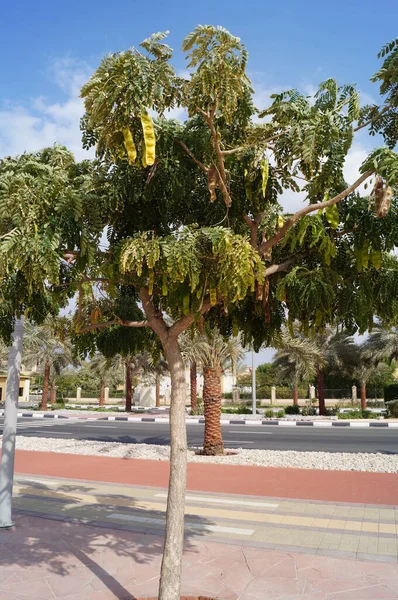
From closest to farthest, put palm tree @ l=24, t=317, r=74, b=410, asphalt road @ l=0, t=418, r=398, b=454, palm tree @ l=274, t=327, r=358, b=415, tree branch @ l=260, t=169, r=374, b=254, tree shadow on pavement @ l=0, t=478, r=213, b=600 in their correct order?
tree branch @ l=260, t=169, r=374, b=254 → tree shadow on pavement @ l=0, t=478, r=213, b=600 → asphalt road @ l=0, t=418, r=398, b=454 → palm tree @ l=274, t=327, r=358, b=415 → palm tree @ l=24, t=317, r=74, b=410

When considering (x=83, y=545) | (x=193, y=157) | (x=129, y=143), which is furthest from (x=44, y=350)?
(x=129, y=143)

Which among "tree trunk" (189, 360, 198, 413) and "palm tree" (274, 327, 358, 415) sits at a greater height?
"palm tree" (274, 327, 358, 415)

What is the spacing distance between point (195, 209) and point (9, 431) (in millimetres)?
4297

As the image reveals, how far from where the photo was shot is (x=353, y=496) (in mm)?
9797

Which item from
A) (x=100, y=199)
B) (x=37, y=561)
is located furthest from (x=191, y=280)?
(x=37, y=561)

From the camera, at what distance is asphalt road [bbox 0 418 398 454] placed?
18.1 meters

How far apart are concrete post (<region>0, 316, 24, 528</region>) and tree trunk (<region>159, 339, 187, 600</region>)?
3493mm

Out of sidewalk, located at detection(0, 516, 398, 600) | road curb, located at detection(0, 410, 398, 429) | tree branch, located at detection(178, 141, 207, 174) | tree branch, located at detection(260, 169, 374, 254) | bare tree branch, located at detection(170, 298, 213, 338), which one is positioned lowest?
road curb, located at detection(0, 410, 398, 429)

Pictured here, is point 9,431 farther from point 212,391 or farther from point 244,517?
point 212,391

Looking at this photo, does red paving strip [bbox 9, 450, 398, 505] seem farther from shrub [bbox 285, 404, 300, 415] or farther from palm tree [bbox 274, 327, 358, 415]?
shrub [bbox 285, 404, 300, 415]

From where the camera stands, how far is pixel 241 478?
11773 mm

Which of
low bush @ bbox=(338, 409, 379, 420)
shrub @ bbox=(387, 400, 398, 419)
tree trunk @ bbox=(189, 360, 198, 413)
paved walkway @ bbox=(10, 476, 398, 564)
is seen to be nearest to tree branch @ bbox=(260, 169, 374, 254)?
paved walkway @ bbox=(10, 476, 398, 564)

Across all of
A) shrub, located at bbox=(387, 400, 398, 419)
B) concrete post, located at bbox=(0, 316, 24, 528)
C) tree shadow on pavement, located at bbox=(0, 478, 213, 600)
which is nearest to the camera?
tree shadow on pavement, located at bbox=(0, 478, 213, 600)

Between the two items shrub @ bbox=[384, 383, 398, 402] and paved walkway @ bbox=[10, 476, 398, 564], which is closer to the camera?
paved walkway @ bbox=[10, 476, 398, 564]
